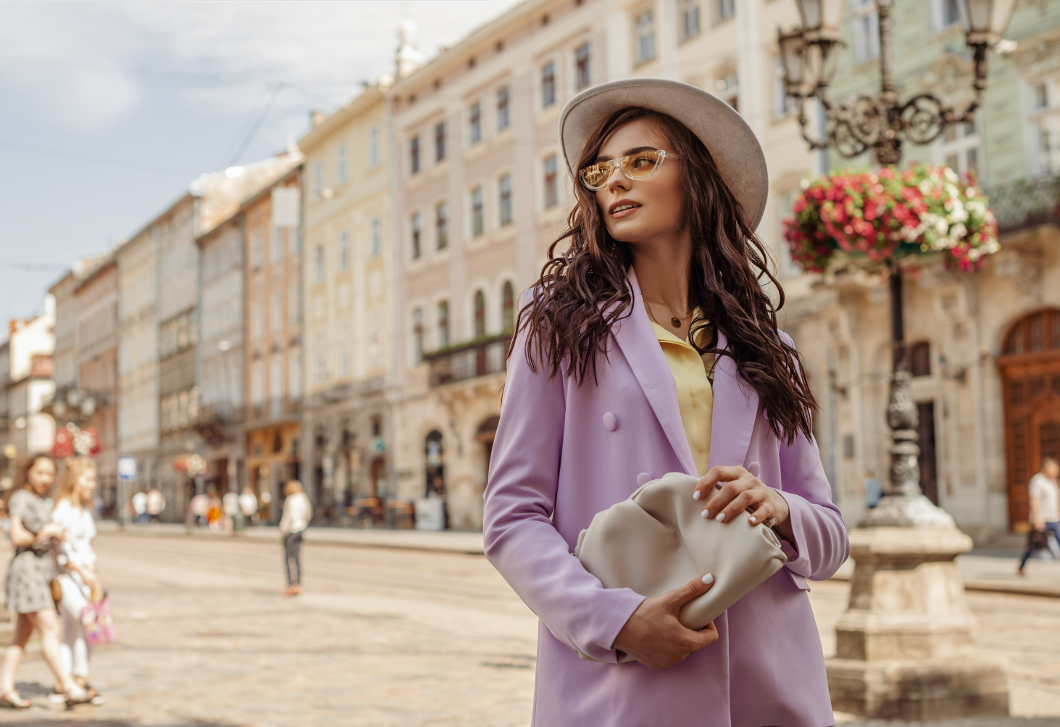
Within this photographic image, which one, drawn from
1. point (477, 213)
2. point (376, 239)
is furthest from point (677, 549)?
point (376, 239)

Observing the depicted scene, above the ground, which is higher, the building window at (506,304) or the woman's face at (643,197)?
the building window at (506,304)

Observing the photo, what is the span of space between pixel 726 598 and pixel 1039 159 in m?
21.5

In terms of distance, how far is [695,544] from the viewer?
180cm

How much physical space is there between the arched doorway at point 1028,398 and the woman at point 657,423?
2046 cm

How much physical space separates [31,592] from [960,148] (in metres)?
19.3

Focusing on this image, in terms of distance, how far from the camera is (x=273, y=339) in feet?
170

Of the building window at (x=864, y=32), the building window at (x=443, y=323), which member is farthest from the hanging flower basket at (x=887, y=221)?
the building window at (x=443, y=323)

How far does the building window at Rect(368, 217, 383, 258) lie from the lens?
43500 mm

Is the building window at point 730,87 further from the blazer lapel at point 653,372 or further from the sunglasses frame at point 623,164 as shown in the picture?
the blazer lapel at point 653,372

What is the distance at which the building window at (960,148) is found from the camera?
22.5 m

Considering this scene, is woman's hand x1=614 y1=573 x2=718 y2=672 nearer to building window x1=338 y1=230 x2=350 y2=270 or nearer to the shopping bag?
the shopping bag

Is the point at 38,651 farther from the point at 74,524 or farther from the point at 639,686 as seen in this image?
the point at 639,686

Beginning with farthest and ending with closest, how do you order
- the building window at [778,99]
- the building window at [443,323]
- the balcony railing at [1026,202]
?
the building window at [443,323], the building window at [778,99], the balcony railing at [1026,202]

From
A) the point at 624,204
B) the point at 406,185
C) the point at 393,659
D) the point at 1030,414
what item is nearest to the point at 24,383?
the point at 406,185
